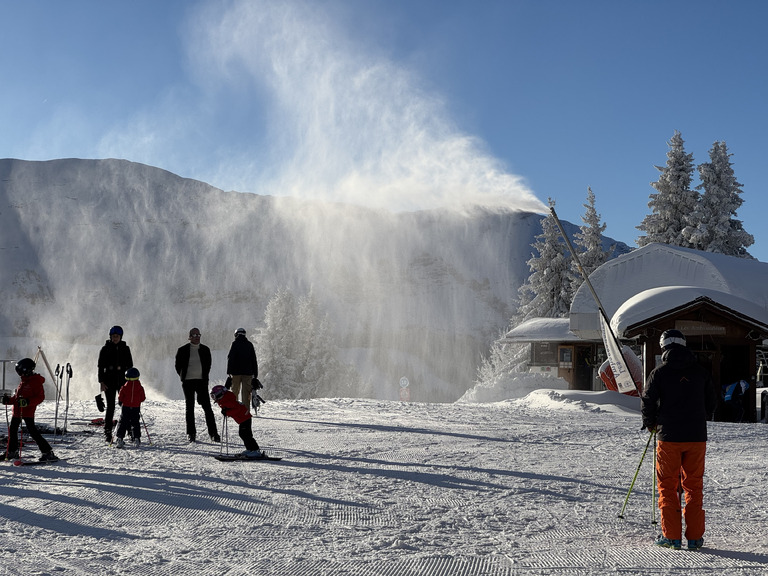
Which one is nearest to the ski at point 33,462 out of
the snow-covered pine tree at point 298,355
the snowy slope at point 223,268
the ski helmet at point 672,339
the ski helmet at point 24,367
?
the ski helmet at point 24,367

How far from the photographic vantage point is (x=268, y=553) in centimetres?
496

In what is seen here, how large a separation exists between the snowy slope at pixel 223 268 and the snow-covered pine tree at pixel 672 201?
5320 cm

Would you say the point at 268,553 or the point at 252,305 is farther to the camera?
the point at 252,305

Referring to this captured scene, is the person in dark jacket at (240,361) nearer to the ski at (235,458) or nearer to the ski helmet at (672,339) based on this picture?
the ski at (235,458)

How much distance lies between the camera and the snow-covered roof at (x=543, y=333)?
3494cm

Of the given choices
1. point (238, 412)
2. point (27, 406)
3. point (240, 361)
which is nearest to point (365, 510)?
point (238, 412)

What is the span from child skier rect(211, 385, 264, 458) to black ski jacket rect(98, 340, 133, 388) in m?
2.68

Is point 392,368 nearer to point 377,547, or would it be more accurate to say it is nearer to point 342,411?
point 342,411

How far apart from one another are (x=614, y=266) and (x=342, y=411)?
1868 cm

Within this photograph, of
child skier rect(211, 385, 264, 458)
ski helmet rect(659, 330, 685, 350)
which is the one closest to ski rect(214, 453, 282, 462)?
child skier rect(211, 385, 264, 458)

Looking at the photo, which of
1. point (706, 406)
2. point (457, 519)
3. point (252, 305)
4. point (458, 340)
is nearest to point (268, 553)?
point (457, 519)

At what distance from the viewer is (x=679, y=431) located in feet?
17.9

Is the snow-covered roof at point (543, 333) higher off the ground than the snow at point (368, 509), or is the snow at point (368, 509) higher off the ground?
the snow-covered roof at point (543, 333)

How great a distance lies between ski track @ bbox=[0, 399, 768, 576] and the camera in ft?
15.7
